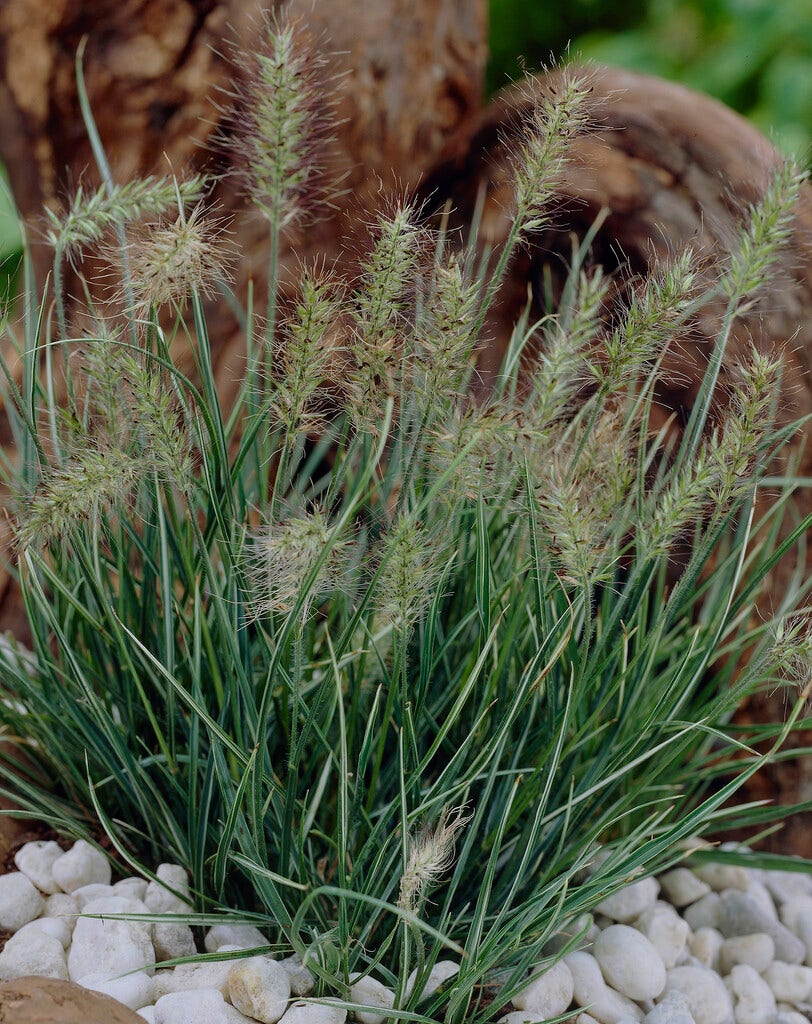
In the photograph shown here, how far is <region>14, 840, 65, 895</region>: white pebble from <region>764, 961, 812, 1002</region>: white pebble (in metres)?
0.74

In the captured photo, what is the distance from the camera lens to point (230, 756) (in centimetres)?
89

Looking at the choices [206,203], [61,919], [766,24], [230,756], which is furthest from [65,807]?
[766,24]

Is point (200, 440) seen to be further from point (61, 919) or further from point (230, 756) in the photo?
point (61, 919)

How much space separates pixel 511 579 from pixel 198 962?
41 cm

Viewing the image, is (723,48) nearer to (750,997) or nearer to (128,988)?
(750,997)

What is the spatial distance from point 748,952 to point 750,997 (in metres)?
0.07

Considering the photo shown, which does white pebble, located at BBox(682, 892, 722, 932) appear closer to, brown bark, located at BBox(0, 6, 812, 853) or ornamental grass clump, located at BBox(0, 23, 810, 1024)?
ornamental grass clump, located at BBox(0, 23, 810, 1024)

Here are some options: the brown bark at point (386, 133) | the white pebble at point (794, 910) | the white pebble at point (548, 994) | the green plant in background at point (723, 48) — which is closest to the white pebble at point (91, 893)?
the white pebble at point (548, 994)

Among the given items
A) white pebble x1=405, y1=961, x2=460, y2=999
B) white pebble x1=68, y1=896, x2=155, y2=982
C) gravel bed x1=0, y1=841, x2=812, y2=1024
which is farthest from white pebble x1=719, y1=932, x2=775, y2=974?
white pebble x1=68, y1=896, x2=155, y2=982

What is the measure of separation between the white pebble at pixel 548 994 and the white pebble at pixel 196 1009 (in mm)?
236

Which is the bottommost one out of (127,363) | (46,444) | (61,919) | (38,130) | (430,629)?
(61,919)

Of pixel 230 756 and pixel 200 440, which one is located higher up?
pixel 200 440

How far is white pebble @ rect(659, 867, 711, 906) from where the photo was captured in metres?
1.12

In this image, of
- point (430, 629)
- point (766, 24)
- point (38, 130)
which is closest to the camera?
point (430, 629)
